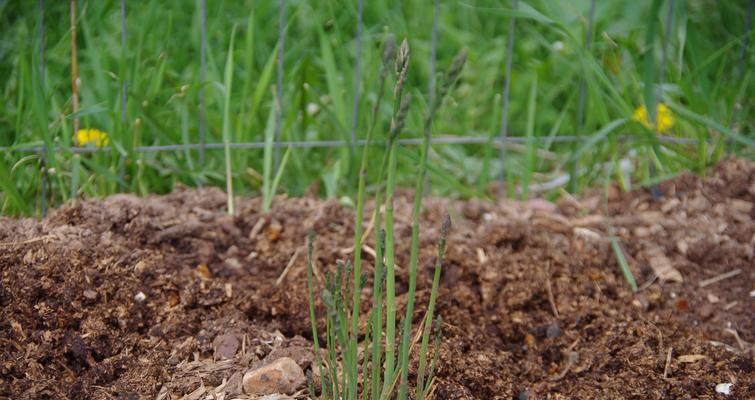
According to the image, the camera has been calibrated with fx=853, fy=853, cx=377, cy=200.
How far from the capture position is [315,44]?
11.8ft

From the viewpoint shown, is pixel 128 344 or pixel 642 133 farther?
pixel 642 133

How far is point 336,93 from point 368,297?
0.94 m

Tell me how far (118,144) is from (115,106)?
0.16 meters

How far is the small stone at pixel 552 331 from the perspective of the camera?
1937 millimetres

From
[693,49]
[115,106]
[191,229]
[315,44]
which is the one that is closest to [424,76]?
[315,44]

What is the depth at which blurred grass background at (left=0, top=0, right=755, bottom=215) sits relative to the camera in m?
2.37

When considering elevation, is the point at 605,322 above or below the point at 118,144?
below

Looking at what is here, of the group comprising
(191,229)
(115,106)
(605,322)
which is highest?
(115,106)

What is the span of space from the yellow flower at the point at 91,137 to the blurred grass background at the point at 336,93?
35 mm

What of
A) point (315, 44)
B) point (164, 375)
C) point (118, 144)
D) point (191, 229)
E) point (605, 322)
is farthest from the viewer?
point (315, 44)

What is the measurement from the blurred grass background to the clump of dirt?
0.67 feet

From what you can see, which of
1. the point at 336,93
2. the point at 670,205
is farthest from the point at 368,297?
the point at 670,205

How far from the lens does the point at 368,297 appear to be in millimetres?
1934

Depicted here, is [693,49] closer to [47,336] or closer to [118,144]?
[118,144]
